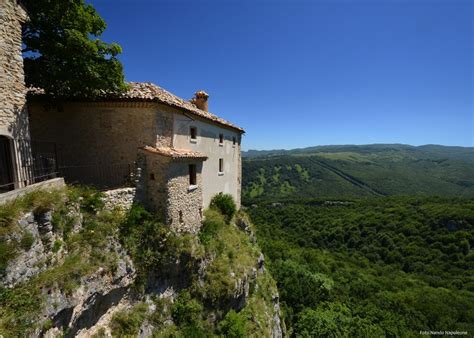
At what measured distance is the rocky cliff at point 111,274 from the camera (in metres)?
7.72

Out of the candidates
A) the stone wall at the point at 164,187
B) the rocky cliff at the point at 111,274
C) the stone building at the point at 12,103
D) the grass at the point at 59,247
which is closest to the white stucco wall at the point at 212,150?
the stone wall at the point at 164,187

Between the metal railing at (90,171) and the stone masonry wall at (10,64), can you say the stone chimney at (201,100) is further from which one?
the stone masonry wall at (10,64)

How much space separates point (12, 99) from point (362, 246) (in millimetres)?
96961

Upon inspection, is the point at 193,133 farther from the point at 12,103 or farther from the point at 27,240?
the point at 27,240

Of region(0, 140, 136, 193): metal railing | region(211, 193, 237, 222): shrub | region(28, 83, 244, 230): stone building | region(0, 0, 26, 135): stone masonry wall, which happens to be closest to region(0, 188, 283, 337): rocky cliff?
region(28, 83, 244, 230): stone building

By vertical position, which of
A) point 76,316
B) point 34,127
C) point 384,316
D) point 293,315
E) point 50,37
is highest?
point 50,37

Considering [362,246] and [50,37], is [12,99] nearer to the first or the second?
[50,37]

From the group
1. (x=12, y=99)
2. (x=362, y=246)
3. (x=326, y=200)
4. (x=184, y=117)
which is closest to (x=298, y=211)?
(x=326, y=200)

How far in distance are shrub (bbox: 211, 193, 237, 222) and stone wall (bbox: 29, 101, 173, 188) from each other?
7.57 m

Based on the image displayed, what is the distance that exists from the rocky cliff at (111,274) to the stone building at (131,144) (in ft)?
4.73

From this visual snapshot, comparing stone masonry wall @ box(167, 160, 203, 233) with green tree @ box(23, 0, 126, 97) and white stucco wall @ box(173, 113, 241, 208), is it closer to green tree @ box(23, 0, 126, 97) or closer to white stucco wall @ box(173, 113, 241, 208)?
white stucco wall @ box(173, 113, 241, 208)

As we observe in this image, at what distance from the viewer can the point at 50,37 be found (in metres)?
11.8

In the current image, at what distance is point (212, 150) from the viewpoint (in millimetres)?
21484

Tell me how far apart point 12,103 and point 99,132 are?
15.5ft
